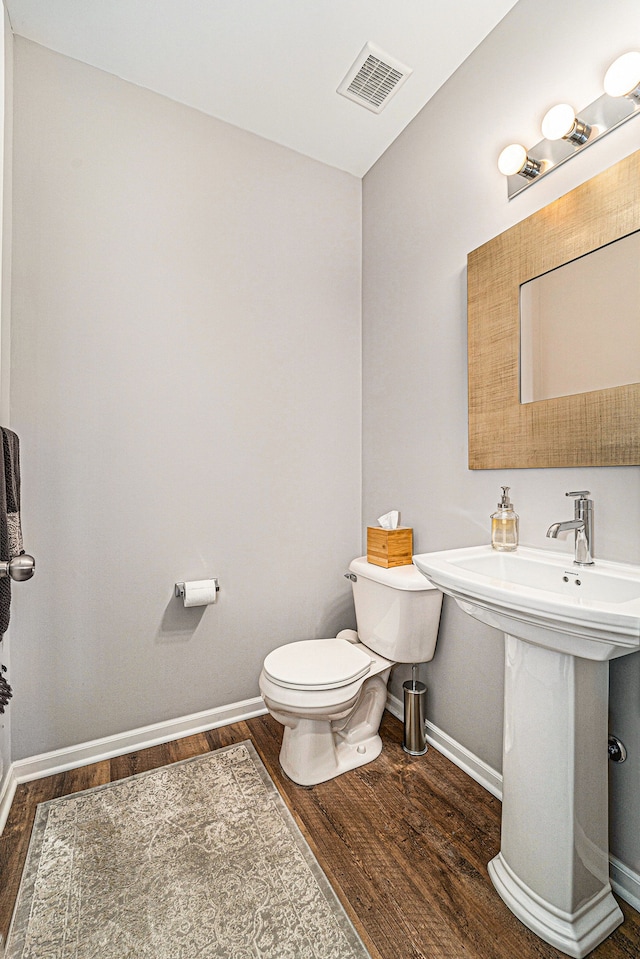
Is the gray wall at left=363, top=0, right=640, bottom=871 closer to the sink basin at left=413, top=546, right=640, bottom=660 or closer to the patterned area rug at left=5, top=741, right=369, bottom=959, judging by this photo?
the sink basin at left=413, top=546, right=640, bottom=660

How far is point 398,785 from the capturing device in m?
1.66

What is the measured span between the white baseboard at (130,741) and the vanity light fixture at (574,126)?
2.21 meters

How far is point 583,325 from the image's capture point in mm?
1328

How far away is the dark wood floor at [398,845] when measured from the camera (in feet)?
3.67

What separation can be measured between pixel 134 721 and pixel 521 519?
5.36ft

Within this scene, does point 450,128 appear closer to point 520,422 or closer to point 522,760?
point 520,422

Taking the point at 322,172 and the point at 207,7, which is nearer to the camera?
the point at 207,7

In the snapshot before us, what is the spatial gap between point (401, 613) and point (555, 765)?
0.72 metres

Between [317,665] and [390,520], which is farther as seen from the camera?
[390,520]

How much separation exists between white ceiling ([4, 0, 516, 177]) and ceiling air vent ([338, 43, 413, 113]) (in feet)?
0.07

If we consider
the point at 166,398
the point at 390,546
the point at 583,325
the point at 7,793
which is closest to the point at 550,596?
the point at 583,325

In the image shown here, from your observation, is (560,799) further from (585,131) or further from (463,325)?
(585,131)

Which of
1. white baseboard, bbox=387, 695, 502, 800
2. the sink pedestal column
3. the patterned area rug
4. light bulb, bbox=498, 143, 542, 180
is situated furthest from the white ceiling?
the patterned area rug

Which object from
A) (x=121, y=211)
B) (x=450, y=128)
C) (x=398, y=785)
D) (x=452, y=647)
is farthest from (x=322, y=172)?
(x=398, y=785)
